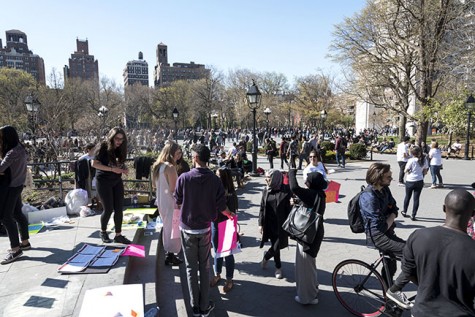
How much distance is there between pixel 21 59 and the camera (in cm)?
12194

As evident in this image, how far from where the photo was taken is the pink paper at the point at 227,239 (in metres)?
4.36

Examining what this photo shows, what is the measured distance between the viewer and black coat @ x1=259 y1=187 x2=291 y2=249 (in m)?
4.32

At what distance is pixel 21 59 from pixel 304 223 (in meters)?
149

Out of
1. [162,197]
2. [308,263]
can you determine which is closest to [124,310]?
[162,197]

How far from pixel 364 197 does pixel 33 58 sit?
149786 mm

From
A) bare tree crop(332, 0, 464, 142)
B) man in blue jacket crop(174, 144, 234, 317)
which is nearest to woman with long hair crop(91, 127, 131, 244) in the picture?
man in blue jacket crop(174, 144, 234, 317)

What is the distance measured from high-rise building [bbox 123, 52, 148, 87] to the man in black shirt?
162630mm

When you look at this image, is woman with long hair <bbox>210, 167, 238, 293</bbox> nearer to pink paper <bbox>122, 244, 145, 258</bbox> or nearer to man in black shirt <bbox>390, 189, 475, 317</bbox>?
pink paper <bbox>122, 244, 145, 258</bbox>

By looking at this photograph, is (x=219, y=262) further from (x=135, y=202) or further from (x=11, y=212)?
(x=135, y=202)

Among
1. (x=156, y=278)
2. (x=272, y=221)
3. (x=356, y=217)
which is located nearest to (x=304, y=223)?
(x=356, y=217)

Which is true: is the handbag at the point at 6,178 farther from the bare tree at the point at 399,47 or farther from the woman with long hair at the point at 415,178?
the bare tree at the point at 399,47

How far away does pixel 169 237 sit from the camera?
15.5 feet

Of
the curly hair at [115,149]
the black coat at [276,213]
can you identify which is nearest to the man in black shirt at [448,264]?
the black coat at [276,213]

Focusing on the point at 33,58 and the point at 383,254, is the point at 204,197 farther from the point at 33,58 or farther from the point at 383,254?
the point at 33,58
